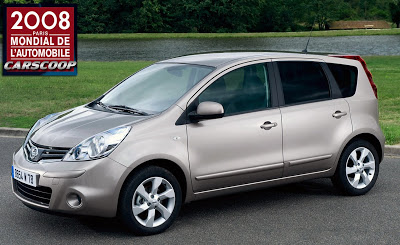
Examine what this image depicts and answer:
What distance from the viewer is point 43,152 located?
591 cm

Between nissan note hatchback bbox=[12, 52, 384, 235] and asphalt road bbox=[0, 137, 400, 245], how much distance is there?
0.86 ft

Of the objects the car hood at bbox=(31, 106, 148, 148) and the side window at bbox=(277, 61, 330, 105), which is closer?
the car hood at bbox=(31, 106, 148, 148)

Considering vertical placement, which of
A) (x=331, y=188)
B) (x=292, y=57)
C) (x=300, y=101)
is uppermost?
(x=292, y=57)

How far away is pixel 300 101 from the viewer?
6.98 m

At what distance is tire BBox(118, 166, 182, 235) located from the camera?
229 inches

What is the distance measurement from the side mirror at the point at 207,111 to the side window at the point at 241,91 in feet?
0.76

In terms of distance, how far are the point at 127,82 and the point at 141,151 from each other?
161cm

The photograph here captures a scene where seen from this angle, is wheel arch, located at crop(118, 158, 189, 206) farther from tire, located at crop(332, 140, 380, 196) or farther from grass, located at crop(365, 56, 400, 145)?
grass, located at crop(365, 56, 400, 145)

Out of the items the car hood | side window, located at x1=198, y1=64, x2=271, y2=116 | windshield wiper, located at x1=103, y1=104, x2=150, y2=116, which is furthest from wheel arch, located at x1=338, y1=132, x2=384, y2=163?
the car hood

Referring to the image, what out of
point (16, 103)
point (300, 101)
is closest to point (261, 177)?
point (300, 101)

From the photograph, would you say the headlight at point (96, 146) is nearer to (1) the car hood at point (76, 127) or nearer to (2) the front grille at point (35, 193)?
(1) the car hood at point (76, 127)

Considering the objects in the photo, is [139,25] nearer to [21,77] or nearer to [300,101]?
[21,77]

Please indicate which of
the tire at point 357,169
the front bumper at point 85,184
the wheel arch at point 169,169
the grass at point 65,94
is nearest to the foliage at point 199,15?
the grass at point 65,94

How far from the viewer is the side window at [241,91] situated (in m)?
6.46
